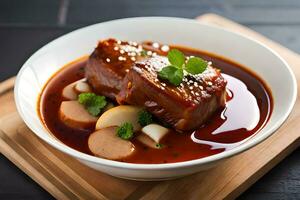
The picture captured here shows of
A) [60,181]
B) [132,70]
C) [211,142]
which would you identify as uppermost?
[132,70]

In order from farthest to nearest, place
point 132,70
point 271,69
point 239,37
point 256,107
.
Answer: point 239,37 → point 271,69 → point 256,107 → point 132,70

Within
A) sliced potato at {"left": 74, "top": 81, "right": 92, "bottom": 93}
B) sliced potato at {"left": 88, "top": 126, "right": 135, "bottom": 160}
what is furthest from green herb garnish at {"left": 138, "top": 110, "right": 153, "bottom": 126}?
sliced potato at {"left": 74, "top": 81, "right": 92, "bottom": 93}

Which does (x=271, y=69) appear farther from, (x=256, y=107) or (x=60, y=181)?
(x=60, y=181)

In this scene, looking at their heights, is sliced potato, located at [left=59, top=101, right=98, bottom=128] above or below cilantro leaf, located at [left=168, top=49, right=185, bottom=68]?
below

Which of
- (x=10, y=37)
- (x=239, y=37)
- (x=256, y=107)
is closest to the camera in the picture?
(x=256, y=107)

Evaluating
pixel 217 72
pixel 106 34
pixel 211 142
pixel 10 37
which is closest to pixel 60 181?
pixel 211 142

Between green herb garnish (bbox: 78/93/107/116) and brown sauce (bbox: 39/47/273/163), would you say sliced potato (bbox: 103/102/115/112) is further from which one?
brown sauce (bbox: 39/47/273/163)

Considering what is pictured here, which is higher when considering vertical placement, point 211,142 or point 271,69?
point 271,69
